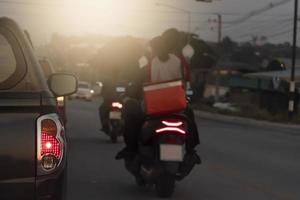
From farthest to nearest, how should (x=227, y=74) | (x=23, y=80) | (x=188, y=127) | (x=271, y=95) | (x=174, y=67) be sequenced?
1. (x=227, y=74)
2. (x=271, y=95)
3. (x=174, y=67)
4. (x=188, y=127)
5. (x=23, y=80)

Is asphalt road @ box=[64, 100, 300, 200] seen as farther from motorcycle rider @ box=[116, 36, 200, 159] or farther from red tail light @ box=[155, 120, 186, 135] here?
red tail light @ box=[155, 120, 186, 135]

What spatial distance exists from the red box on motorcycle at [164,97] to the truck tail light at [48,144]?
3827 mm

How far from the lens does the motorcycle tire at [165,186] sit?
8.36m

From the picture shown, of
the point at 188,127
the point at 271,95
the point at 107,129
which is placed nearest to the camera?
the point at 188,127

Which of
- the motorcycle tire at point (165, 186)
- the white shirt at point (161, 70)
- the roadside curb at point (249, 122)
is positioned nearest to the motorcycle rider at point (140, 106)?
the white shirt at point (161, 70)

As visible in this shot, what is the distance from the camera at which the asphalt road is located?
8883mm

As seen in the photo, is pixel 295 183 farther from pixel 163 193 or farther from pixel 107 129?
pixel 107 129

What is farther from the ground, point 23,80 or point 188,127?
point 23,80

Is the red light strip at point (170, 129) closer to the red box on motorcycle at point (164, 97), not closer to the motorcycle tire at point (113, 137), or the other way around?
the red box on motorcycle at point (164, 97)

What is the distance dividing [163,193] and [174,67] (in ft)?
5.70

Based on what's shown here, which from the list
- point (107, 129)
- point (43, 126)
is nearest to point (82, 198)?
point (43, 126)

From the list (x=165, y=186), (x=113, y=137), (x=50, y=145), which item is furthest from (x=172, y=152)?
(x=113, y=137)

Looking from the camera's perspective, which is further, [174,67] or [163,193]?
[174,67]

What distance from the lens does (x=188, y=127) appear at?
8.38 metres
